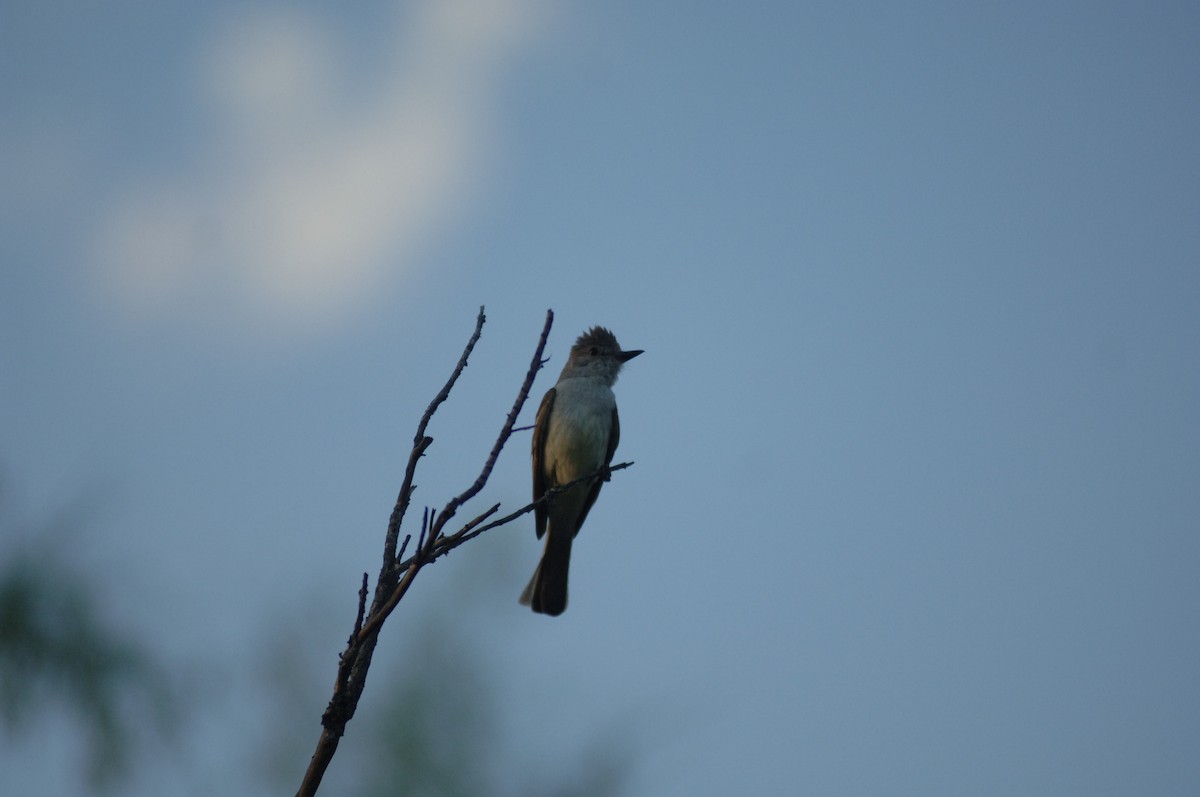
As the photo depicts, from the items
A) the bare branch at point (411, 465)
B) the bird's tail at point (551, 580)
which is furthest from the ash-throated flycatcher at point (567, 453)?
the bare branch at point (411, 465)

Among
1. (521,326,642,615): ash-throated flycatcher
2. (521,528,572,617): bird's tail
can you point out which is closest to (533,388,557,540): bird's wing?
(521,326,642,615): ash-throated flycatcher

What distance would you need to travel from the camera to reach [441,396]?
3.63 m

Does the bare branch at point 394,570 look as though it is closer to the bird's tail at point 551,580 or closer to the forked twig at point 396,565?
the forked twig at point 396,565

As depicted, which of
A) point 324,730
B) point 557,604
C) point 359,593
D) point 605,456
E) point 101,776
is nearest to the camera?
point 324,730

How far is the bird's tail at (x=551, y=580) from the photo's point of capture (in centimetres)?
788

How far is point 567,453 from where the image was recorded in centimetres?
852

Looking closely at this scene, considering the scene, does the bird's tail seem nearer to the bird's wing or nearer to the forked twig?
the bird's wing

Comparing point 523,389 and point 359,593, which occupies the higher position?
point 523,389

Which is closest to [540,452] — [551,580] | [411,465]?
[551,580]

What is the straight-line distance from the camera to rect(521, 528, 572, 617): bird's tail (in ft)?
25.8

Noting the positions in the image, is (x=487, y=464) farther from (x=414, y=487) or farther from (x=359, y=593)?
(x=359, y=593)

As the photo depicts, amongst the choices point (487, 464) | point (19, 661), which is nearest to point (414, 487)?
point (487, 464)

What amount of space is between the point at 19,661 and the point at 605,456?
17.7 feet

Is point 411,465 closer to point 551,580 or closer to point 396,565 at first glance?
point 396,565
